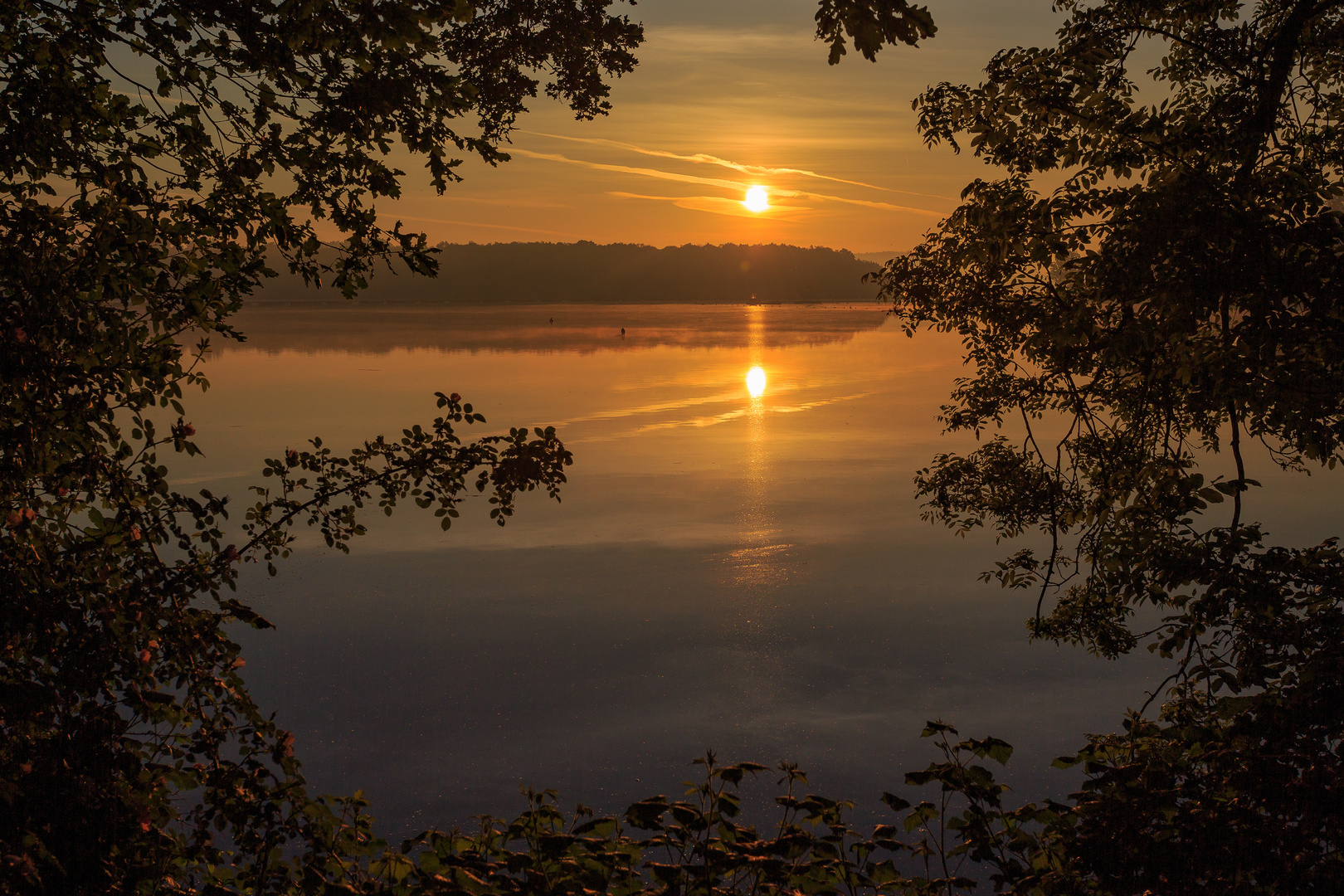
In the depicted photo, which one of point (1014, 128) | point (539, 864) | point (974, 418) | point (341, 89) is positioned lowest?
point (539, 864)

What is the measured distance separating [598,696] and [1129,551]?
998 cm

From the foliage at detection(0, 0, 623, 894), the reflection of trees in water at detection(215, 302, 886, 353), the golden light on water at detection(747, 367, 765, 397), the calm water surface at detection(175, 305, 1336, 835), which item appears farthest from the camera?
the reflection of trees in water at detection(215, 302, 886, 353)

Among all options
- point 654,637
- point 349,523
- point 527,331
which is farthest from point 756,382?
point 527,331

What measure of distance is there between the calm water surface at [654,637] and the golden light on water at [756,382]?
56.2ft

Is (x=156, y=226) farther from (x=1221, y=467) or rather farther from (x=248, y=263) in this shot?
(x=1221, y=467)

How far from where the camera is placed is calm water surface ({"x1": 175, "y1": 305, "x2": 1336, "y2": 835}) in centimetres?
1293

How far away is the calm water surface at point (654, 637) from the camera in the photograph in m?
12.9

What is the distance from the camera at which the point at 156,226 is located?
205 inches

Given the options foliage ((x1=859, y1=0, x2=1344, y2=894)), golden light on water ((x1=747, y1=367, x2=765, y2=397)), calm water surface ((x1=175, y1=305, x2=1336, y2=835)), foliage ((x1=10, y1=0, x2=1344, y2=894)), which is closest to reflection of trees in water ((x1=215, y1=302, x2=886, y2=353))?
golden light on water ((x1=747, y1=367, x2=765, y2=397))

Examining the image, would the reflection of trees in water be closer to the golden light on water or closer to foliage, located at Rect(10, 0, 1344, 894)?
the golden light on water

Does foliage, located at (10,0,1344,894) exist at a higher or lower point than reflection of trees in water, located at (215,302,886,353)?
lower

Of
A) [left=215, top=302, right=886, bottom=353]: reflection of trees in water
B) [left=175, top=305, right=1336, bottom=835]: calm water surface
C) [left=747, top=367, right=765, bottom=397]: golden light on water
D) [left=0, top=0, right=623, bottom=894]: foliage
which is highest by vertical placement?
[left=215, top=302, right=886, bottom=353]: reflection of trees in water

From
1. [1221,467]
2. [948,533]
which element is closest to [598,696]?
[948,533]

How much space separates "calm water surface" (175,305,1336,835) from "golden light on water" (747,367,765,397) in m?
17.1
